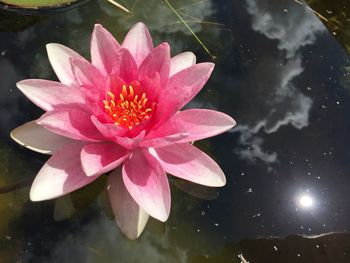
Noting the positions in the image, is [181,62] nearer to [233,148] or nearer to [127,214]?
[233,148]

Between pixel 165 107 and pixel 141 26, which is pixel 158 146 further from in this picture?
pixel 141 26

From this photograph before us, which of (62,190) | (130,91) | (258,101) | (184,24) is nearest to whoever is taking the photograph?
(62,190)

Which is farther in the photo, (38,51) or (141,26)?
(38,51)

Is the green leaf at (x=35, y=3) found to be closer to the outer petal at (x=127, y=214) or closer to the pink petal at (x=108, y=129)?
the pink petal at (x=108, y=129)

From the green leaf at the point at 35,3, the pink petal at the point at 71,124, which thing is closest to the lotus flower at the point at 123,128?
the pink petal at the point at 71,124

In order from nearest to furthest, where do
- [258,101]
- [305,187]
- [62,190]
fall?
[62,190] < [305,187] < [258,101]

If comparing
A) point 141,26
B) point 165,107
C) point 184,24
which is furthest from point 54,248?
point 184,24
